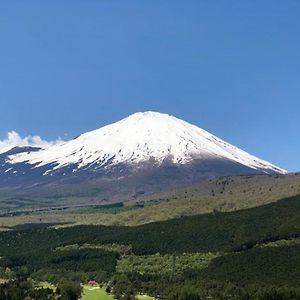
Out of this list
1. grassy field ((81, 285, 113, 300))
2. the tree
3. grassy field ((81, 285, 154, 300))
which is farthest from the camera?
grassy field ((81, 285, 113, 300))

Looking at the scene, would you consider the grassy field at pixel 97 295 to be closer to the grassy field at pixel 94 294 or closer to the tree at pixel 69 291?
the grassy field at pixel 94 294

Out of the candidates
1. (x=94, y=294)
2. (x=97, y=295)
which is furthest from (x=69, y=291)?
(x=94, y=294)

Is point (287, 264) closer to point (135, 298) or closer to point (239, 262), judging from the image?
point (239, 262)

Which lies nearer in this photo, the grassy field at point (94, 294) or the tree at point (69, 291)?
the tree at point (69, 291)

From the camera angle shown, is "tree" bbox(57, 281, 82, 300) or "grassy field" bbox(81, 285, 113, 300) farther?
"grassy field" bbox(81, 285, 113, 300)

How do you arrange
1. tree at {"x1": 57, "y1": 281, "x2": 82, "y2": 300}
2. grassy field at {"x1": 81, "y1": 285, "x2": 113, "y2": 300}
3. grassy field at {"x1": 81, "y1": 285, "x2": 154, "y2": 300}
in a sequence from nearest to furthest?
1. tree at {"x1": 57, "y1": 281, "x2": 82, "y2": 300}
2. grassy field at {"x1": 81, "y1": 285, "x2": 154, "y2": 300}
3. grassy field at {"x1": 81, "y1": 285, "x2": 113, "y2": 300}

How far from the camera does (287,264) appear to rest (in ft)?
575

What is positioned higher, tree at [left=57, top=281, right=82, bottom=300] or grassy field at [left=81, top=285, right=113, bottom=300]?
tree at [left=57, top=281, right=82, bottom=300]

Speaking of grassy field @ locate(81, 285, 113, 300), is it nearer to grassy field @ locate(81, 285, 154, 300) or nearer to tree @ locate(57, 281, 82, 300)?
grassy field @ locate(81, 285, 154, 300)

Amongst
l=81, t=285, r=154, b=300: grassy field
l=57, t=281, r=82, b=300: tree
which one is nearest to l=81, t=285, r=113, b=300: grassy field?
l=81, t=285, r=154, b=300: grassy field

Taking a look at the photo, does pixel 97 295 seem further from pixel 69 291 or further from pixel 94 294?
pixel 69 291

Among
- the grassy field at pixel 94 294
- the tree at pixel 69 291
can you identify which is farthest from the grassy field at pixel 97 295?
the tree at pixel 69 291

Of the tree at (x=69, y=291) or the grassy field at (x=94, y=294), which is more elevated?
the tree at (x=69, y=291)

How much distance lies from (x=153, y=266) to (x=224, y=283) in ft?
125
